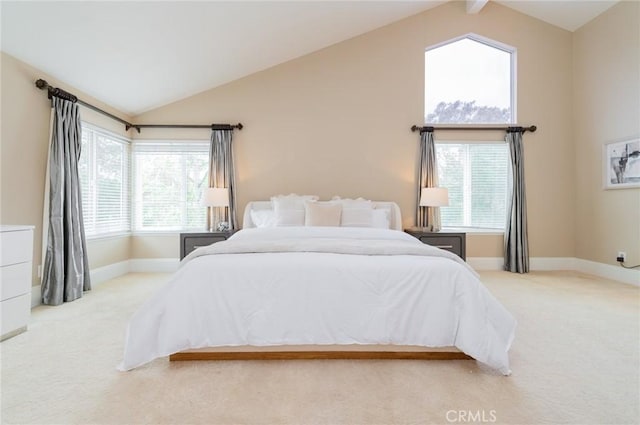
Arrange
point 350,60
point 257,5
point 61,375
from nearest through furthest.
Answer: point 61,375 → point 257,5 → point 350,60

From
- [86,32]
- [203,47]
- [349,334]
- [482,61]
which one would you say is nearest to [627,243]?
[482,61]

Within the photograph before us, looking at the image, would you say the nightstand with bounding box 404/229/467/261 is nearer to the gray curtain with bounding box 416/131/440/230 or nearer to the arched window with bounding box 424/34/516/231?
the gray curtain with bounding box 416/131/440/230

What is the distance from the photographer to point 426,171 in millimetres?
4688

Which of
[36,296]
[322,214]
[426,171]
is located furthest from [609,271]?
[36,296]

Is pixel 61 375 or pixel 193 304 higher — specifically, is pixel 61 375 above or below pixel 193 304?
below

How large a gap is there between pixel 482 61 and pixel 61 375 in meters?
6.06

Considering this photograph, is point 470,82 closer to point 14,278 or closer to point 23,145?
point 23,145

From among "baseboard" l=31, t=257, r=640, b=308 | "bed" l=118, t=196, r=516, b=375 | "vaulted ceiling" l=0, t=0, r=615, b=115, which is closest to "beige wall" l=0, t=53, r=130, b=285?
"vaulted ceiling" l=0, t=0, r=615, b=115

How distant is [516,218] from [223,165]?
4.30 metres

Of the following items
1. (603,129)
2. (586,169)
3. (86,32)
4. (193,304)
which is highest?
(86,32)

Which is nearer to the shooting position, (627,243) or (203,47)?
(203,47)

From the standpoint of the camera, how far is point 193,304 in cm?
193

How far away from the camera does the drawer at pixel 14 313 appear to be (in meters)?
2.29

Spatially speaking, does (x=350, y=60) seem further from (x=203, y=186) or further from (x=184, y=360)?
(x=184, y=360)
